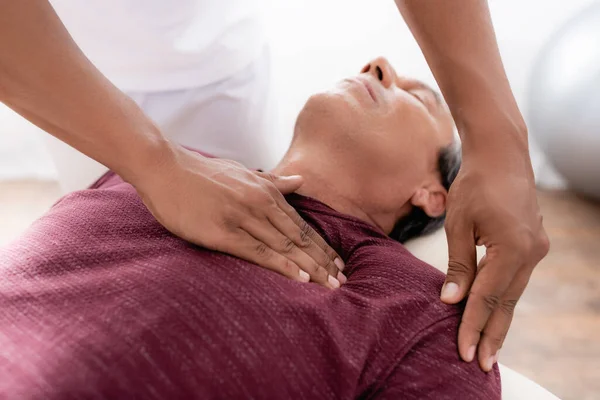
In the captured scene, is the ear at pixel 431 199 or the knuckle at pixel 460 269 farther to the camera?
the ear at pixel 431 199

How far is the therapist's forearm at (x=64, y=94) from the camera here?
90cm

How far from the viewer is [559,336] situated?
1.55m

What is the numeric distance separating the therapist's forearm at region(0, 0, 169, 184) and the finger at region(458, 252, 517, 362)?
1.72 feet

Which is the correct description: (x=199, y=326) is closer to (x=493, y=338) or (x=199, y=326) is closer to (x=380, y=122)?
(x=493, y=338)

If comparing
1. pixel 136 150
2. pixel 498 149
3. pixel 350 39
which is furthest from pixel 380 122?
pixel 350 39

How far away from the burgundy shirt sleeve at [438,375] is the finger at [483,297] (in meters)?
0.02

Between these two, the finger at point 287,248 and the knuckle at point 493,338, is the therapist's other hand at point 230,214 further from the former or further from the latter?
the knuckle at point 493,338

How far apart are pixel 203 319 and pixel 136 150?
0.89 ft

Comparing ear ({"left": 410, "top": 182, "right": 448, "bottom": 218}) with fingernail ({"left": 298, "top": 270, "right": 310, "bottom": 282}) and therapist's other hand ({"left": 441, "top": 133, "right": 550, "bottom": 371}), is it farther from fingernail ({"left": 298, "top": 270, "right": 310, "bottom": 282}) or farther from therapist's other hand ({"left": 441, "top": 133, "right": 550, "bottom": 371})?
fingernail ({"left": 298, "top": 270, "right": 310, "bottom": 282})

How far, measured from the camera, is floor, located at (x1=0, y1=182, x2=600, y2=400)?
1.46 m

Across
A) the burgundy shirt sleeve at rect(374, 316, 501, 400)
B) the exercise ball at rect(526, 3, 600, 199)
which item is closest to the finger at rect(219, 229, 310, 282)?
the burgundy shirt sleeve at rect(374, 316, 501, 400)

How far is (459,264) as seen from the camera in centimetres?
104

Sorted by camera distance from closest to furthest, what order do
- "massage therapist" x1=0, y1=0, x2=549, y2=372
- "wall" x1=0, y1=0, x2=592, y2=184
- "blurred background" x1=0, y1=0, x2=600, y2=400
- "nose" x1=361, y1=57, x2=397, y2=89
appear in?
"massage therapist" x1=0, y1=0, x2=549, y2=372 < "nose" x1=361, y1=57, x2=397, y2=89 < "blurred background" x1=0, y1=0, x2=600, y2=400 < "wall" x1=0, y1=0, x2=592, y2=184

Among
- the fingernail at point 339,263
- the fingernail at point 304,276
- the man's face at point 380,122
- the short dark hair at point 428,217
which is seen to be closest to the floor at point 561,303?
the short dark hair at point 428,217
